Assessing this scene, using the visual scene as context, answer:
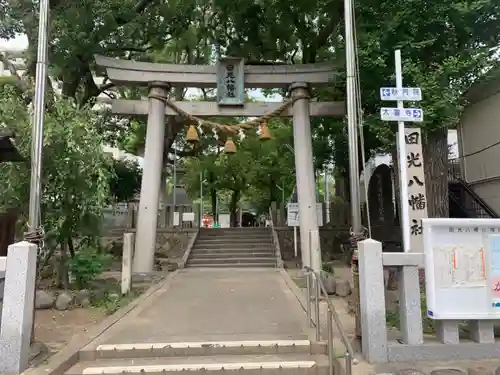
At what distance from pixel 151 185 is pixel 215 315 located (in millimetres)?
6515

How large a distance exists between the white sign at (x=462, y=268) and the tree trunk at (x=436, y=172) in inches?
170

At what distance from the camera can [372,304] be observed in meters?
4.68

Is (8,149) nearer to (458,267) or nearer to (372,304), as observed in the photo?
(372,304)

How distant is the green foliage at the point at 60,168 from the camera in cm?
797

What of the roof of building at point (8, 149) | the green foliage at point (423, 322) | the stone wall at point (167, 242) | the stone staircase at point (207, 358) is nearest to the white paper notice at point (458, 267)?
the green foliage at point (423, 322)

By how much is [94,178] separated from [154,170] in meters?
3.82

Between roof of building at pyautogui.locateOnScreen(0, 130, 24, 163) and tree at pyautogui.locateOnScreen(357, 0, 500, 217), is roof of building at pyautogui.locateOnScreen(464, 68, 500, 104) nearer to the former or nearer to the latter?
tree at pyautogui.locateOnScreen(357, 0, 500, 217)

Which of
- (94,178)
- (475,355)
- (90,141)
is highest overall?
(90,141)

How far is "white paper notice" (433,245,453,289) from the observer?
15.5 ft

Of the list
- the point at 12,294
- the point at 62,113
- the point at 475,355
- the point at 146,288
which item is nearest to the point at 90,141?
the point at 62,113

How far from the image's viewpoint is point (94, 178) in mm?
8648

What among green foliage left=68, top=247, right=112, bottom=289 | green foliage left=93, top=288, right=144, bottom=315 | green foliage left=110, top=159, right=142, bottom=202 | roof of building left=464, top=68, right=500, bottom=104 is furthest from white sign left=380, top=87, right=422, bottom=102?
green foliage left=110, top=159, right=142, bottom=202

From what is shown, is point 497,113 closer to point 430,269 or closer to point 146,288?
point 430,269

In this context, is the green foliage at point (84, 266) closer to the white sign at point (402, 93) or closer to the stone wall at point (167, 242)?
the white sign at point (402, 93)
